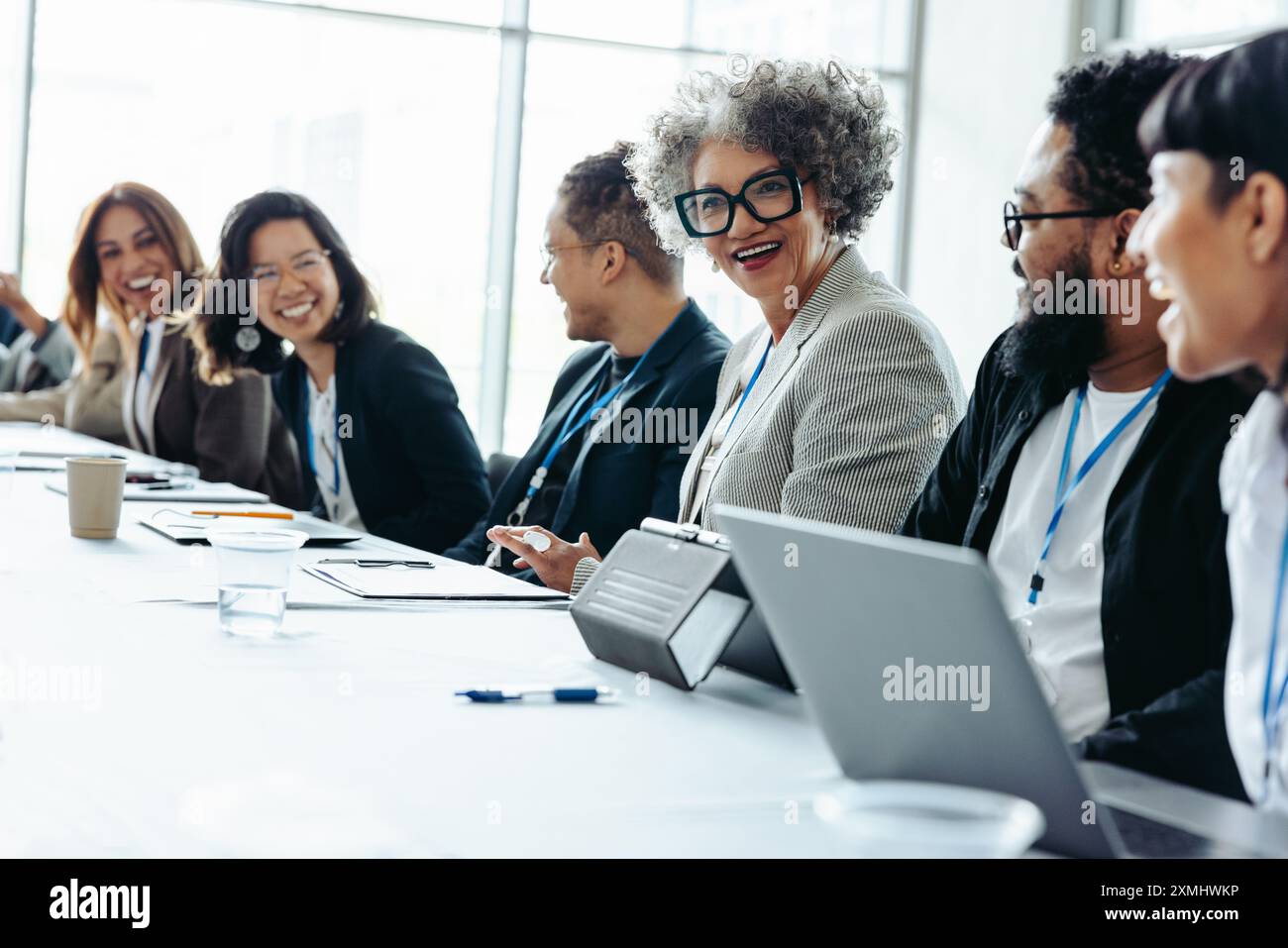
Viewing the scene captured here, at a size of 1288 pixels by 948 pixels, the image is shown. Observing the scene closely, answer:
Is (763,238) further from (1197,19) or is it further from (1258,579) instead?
(1197,19)

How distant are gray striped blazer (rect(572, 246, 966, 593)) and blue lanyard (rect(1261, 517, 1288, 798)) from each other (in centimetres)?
92

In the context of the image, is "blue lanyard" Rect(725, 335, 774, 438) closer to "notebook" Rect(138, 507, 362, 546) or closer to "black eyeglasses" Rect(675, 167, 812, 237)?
"black eyeglasses" Rect(675, 167, 812, 237)

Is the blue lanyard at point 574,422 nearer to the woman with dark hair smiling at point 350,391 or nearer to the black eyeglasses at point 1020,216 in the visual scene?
the woman with dark hair smiling at point 350,391

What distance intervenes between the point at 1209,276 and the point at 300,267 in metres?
2.74

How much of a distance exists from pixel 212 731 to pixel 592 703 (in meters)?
0.35

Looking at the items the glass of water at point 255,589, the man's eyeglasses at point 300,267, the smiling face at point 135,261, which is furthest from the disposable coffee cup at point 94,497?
the smiling face at point 135,261

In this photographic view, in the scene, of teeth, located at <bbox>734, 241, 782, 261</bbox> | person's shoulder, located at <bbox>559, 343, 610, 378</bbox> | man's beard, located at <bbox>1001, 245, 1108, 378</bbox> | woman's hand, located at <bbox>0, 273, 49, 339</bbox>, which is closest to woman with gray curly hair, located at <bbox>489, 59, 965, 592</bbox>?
teeth, located at <bbox>734, 241, 782, 261</bbox>

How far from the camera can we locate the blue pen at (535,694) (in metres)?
1.33

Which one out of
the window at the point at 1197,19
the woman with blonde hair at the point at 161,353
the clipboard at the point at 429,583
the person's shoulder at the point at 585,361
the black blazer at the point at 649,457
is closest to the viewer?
the clipboard at the point at 429,583

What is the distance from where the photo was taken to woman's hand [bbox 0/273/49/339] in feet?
18.5

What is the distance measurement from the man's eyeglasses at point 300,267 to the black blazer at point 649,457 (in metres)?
1.02

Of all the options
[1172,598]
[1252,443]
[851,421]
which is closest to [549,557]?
[851,421]
